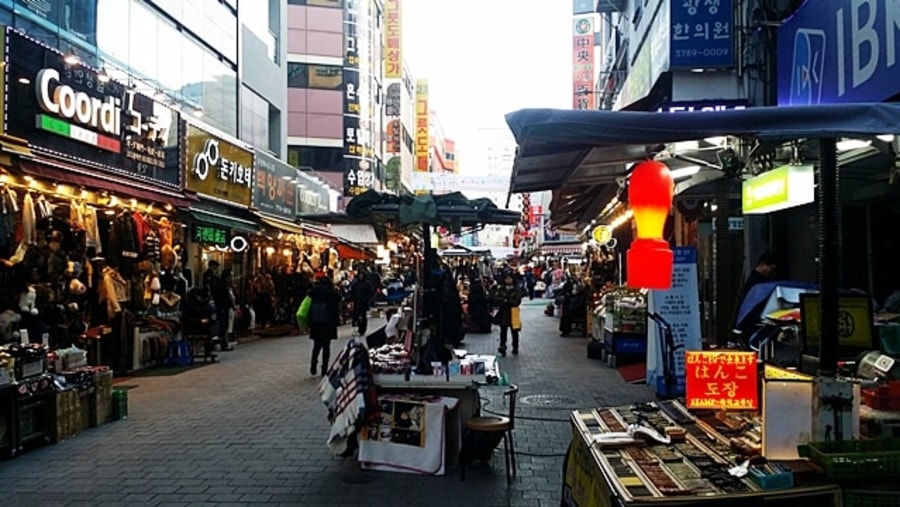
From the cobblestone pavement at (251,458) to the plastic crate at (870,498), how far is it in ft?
11.2

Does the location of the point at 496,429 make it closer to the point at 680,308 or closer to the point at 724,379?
the point at 724,379

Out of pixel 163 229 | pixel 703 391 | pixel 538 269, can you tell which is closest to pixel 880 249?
pixel 703 391

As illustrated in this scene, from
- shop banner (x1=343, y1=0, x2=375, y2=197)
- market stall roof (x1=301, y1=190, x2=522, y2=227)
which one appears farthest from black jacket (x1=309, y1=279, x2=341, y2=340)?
shop banner (x1=343, y1=0, x2=375, y2=197)

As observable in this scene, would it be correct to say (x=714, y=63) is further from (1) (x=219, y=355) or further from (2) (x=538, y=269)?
(2) (x=538, y=269)

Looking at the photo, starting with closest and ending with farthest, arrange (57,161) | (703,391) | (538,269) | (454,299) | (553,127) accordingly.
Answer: (553,127), (703,391), (454,299), (57,161), (538,269)

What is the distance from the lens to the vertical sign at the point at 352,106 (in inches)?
1633

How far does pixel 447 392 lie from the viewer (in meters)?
7.60

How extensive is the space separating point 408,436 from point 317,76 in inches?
1464

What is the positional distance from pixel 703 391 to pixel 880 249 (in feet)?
22.2

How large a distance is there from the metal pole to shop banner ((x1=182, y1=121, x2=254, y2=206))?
49.0ft

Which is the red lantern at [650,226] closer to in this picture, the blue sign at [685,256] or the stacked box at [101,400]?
the blue sign at [685,256]

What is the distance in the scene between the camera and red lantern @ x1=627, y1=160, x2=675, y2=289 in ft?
17.3

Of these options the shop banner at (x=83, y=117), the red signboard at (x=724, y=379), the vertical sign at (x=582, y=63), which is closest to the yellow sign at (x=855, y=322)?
the red signboard at (x=724, y=379)

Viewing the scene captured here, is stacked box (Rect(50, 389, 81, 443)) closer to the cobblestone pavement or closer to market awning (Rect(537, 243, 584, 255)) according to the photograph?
the cobblestone pavement
